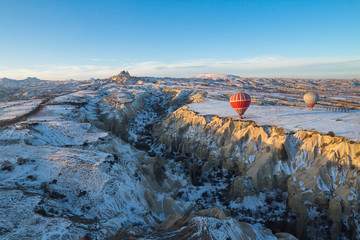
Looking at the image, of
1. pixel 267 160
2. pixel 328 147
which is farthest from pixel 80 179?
pixel 328 147

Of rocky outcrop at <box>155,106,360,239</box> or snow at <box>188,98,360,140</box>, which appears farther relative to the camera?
snow at <box>188,98,360,140</box>

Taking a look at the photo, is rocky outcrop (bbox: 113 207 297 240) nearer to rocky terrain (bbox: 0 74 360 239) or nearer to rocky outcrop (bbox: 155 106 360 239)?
rocky terrain (bbox: 0 74 360 239)

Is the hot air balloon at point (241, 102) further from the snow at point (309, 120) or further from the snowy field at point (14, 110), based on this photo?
the snowy field at point (14, 110)

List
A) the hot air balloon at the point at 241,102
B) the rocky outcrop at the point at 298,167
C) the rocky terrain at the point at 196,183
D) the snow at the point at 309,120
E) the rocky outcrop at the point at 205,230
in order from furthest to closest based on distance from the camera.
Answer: the hot air balloon at the point at 241,102
the snow at the point at 309,120
the rocky outcrop at the point at 298,167
the rocky terrain at the point at 196,183
the rocky outcrop at the point at 205,230

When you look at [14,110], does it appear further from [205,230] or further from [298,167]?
[298,167]

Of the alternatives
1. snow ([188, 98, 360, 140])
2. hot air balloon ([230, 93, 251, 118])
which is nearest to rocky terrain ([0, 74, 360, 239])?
snow ([188, 98, 360, 140])

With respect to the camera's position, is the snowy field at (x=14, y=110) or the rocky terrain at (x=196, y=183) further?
the snowy field at (x=14, y=110)

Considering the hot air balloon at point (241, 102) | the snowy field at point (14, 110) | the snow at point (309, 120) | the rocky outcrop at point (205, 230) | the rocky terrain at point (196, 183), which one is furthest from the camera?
the snowy field at point (14, 110)

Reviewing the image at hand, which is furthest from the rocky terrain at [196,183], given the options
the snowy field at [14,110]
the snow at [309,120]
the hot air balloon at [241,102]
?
the snowy field at [14,110]

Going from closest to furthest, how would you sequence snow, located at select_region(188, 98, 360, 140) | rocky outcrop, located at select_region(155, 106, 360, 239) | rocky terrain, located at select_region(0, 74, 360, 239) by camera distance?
rocky terrain, located at select_region(0, 74, 360, 239) → rocky outcrop, located at select_region(155, 106, 360, 239) → snow, located at select_region(188, 98, 360, 140)
